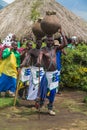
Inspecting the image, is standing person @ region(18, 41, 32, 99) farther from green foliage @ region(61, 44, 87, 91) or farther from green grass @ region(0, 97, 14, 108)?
green foliage @ region(61, 44, 87, 91)

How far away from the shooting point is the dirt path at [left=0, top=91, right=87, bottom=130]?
280 inches

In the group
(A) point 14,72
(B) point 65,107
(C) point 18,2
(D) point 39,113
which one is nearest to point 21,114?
(D) point 39,113

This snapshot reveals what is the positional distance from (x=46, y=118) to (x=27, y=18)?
560 inches

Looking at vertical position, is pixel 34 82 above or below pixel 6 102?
above

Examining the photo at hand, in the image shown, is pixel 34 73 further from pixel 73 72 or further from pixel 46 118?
pixel 73 72

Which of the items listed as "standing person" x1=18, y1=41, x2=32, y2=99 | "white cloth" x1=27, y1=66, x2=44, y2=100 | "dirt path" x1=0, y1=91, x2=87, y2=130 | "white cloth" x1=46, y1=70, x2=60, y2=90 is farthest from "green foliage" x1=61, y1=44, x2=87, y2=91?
"white cloth" x1=46, y1=70, x2=60, y2=90

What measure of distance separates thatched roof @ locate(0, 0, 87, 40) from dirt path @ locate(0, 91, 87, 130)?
466 inches

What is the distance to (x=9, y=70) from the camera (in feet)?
32.6

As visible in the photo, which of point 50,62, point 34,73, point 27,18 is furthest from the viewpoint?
point 27,18

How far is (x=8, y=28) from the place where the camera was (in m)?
21.5

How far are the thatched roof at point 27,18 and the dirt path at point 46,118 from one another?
11.8 meters

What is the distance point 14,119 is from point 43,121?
21.3 inches

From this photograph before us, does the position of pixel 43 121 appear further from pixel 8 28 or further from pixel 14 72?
pixel 8 28

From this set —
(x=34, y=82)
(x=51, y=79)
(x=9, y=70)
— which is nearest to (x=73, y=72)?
(x=9, y=70)
